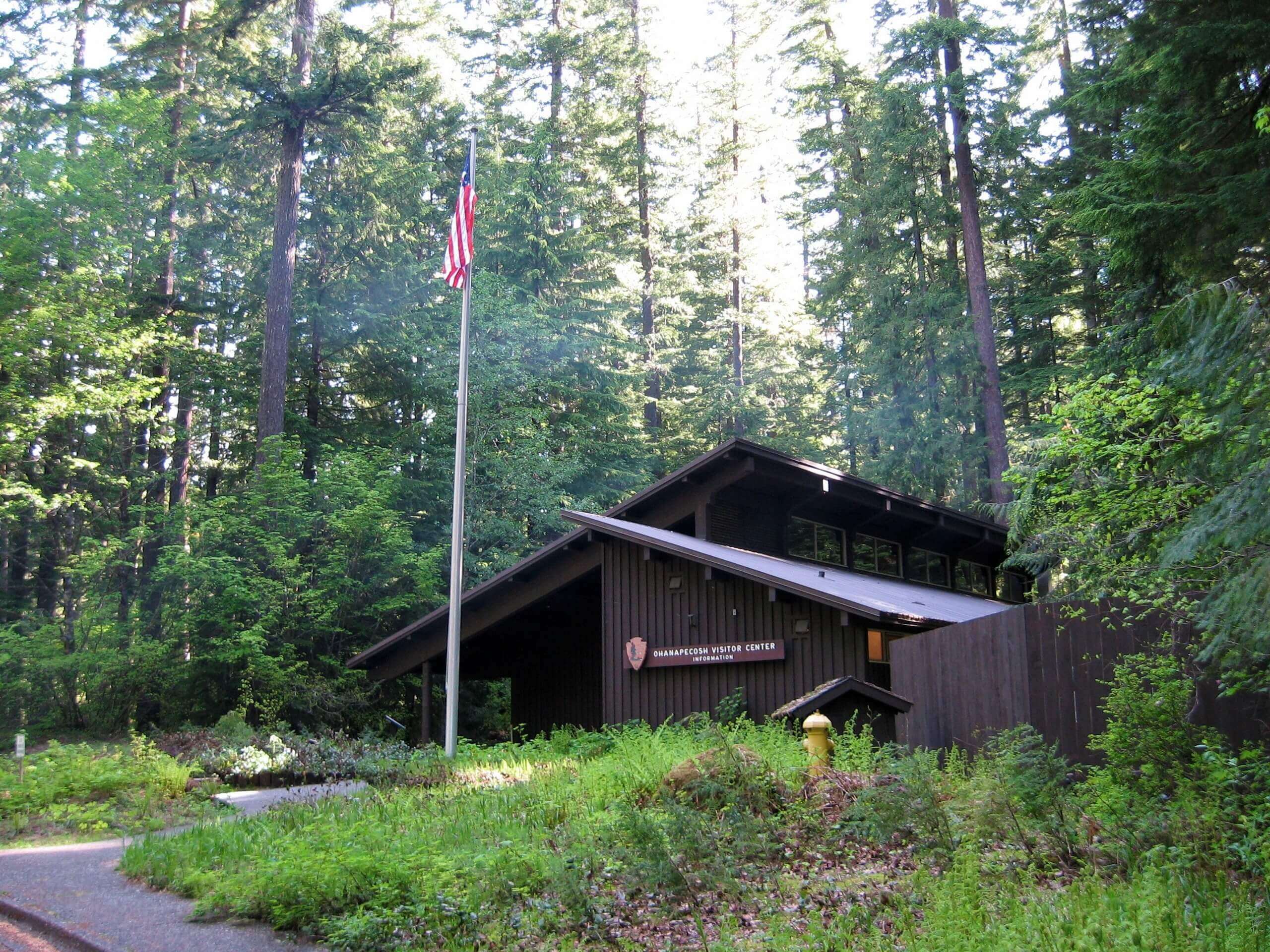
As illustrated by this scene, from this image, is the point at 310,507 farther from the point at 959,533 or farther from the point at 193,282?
the point at 959,533

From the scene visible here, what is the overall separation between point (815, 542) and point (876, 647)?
214 inches

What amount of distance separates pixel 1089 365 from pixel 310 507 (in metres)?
19.2

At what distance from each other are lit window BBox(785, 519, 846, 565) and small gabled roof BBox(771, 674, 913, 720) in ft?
28.5

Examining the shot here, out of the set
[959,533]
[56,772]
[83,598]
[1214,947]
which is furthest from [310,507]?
[1214,947]

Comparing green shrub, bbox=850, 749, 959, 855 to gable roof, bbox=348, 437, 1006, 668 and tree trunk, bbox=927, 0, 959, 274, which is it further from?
tree trunk, bbox=927, 0, 959, 274

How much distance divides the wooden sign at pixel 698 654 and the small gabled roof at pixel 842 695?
409cm

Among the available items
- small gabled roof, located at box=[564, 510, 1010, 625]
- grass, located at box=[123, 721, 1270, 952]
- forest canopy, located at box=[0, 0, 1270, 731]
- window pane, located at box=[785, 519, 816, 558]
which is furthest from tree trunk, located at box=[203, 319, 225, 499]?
grass, located at box=[123, 721, 1270, 952]

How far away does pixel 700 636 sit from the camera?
17.9 meters

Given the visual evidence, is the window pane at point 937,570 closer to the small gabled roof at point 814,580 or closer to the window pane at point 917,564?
the window pane at point 917,564

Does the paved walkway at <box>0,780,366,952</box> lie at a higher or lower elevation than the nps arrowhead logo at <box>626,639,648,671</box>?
lower

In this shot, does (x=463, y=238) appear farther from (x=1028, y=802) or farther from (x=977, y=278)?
(x=977, y=278)

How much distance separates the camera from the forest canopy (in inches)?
898

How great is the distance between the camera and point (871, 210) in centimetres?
3322

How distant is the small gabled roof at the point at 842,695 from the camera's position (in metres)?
12.5
